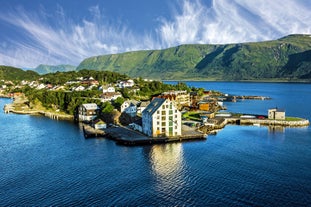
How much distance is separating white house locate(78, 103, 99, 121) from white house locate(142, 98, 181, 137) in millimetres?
31099

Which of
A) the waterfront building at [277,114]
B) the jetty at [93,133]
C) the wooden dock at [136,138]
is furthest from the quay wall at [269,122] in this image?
the jetty at [93,133]

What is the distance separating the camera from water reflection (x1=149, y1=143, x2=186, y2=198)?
37938mm

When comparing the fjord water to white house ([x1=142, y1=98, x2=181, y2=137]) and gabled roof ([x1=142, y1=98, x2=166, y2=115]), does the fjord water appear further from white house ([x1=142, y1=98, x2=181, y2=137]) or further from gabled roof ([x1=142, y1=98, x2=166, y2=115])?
gabled roof ([x1=142, y1=98, x2=166, y2=115])

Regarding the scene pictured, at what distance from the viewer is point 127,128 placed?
72438 mm

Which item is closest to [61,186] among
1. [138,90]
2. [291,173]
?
[291,173]

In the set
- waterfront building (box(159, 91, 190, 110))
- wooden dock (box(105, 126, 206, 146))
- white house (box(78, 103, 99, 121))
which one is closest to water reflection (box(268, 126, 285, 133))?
wooden dock (box(105, 126, 206, 146))

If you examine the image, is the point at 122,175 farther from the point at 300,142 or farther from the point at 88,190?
the point at 300,142

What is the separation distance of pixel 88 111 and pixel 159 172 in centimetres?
5126

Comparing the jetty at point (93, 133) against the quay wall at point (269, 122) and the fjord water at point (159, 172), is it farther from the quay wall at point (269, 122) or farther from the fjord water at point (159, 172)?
the quay wall at point (269, 122)

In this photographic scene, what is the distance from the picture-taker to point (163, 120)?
62.0 meters

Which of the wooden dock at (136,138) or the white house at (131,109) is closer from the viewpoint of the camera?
the wooden dock at (136,138)

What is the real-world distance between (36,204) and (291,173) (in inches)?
1393

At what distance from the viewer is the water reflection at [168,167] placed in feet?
124

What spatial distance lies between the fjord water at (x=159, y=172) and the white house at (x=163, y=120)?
4509 millimetres
